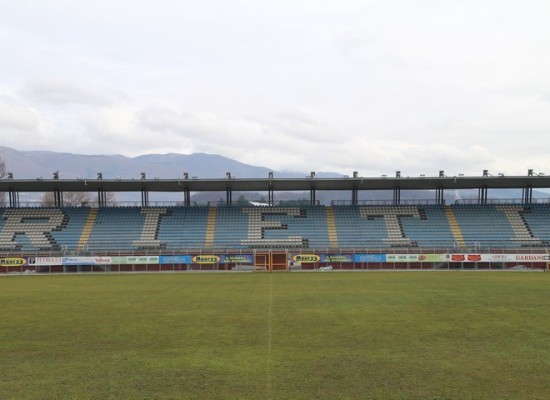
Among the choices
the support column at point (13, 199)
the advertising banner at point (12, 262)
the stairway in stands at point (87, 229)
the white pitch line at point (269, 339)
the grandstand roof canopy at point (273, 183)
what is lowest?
the advertising banner at point (12, 262)

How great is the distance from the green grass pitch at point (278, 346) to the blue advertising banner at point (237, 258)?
19356 mm

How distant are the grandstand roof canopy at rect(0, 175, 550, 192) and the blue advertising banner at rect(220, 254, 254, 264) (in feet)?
31.1

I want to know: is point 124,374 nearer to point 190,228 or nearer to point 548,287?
point 548,287

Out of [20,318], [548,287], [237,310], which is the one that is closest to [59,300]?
[20,318]

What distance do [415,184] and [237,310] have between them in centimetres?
4011

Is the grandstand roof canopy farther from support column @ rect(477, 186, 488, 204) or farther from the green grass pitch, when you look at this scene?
the green grass pitch

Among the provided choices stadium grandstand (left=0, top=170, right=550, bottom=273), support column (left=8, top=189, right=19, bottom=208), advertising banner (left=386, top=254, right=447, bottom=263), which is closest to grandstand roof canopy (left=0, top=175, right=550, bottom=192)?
stadium grandstand (left=0, top=170, right=550, bottom=273)

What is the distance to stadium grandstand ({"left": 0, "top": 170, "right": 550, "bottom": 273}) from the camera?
42.8 meters

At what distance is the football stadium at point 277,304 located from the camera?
10008 millimetres

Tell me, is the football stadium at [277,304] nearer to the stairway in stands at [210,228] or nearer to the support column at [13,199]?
the stairway in stands at [210,228]

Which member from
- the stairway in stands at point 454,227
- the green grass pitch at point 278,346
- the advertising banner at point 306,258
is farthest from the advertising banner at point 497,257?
the green grass pitch at point 278,346

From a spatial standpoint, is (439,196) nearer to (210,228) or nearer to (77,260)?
(210,228)

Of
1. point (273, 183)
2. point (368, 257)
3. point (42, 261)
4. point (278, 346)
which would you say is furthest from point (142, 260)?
point (278, 346)

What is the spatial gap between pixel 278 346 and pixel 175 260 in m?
31.9
